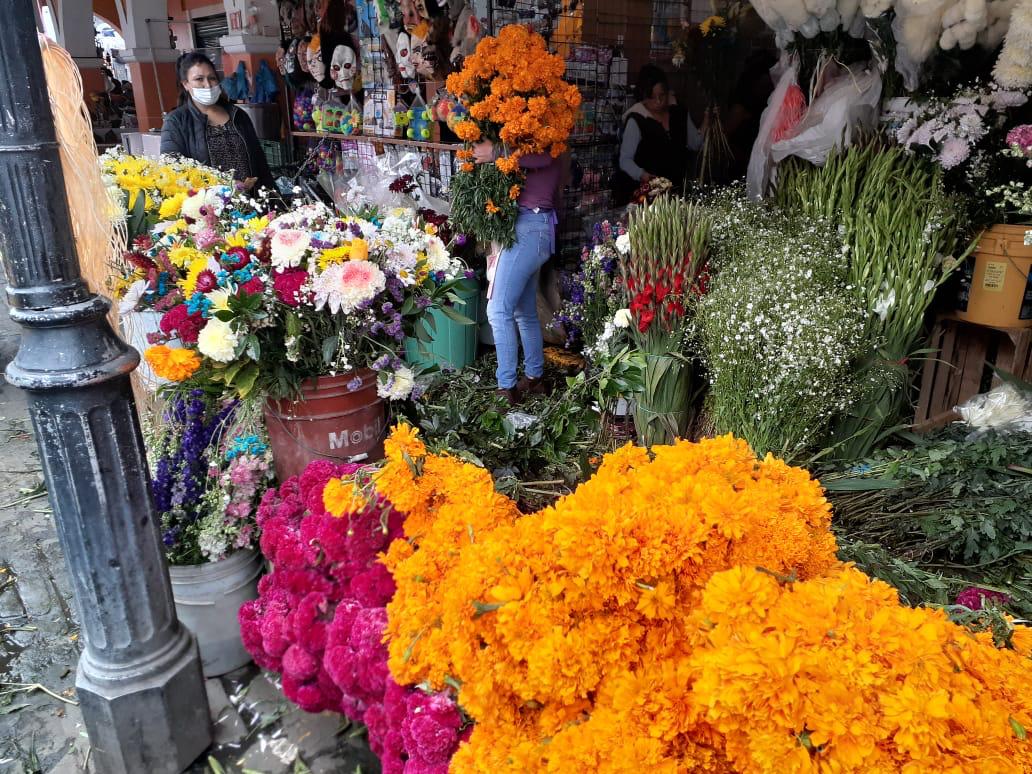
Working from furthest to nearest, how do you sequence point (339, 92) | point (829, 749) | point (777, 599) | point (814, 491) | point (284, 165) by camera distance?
point (284, 165) → point (339, 92) → point (814, 491) → point (777, 599) → point (829, 749)

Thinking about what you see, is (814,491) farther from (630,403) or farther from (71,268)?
(630,403)

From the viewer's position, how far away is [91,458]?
1670 mm

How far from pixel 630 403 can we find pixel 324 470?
170 centimetres

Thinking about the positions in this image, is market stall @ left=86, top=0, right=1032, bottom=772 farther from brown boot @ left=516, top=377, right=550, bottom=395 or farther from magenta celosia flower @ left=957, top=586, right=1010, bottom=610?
brown boot @ left=516, top=377, right=550, bottom=395

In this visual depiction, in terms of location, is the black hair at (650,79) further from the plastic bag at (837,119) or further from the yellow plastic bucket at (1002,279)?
the yellow plastic bucket at (1002,279)

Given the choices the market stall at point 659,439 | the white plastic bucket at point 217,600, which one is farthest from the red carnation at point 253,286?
the white plastic bucket at point 217,600

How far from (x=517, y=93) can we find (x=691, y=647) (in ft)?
10.0

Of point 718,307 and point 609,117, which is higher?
point 609,117

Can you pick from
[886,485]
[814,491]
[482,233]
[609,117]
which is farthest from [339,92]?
[814,491]

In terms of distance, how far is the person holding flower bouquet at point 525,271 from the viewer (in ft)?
12.1

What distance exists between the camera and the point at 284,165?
6996 millimetres

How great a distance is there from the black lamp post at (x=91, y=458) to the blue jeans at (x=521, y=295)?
7.75 feet

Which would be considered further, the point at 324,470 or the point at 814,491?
the point at 324,470

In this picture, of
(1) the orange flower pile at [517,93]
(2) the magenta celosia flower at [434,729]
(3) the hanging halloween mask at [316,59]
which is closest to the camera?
(2) the magenta celosia flower at [434,729]
